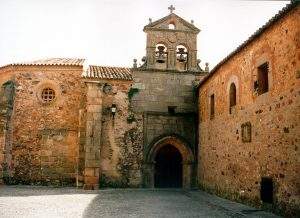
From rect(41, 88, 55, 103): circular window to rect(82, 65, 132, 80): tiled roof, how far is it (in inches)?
74.8

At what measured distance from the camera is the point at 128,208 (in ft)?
32.5

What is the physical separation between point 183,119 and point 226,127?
411cm

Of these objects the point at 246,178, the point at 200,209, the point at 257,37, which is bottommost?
the point at 200,209

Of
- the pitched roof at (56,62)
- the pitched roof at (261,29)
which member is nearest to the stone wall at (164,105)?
the pitched roof at (56,62)

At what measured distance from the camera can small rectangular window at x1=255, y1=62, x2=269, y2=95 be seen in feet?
32.8

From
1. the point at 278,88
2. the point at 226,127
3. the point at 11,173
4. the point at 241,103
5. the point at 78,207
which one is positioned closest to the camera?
the point at 278,88

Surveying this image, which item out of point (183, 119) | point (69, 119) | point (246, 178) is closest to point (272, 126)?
point (246, 178)

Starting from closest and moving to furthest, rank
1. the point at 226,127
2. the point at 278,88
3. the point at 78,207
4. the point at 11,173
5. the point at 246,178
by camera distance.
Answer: the point at 278,88 → the point at 78,207 → the point at 246,178 → the point at 226,127 → the point at 11,173

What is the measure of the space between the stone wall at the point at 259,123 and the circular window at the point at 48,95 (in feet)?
25.0

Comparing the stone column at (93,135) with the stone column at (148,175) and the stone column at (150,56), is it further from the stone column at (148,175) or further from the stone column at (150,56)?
the stone column at (150,56)

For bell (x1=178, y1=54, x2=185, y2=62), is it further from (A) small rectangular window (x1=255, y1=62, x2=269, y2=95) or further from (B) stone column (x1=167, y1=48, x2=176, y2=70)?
(A) small rectangular window (x1=255, y1=62, x2=269, y2=95)

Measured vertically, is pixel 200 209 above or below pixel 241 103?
below

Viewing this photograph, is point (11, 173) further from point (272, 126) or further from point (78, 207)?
point (272, 126)

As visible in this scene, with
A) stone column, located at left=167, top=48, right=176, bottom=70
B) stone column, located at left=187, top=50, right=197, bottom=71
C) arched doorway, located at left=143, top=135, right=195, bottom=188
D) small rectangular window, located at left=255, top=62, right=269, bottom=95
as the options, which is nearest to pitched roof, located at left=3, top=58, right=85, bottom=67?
stone column, located at left=167, top=48, right=176, bottom=70
